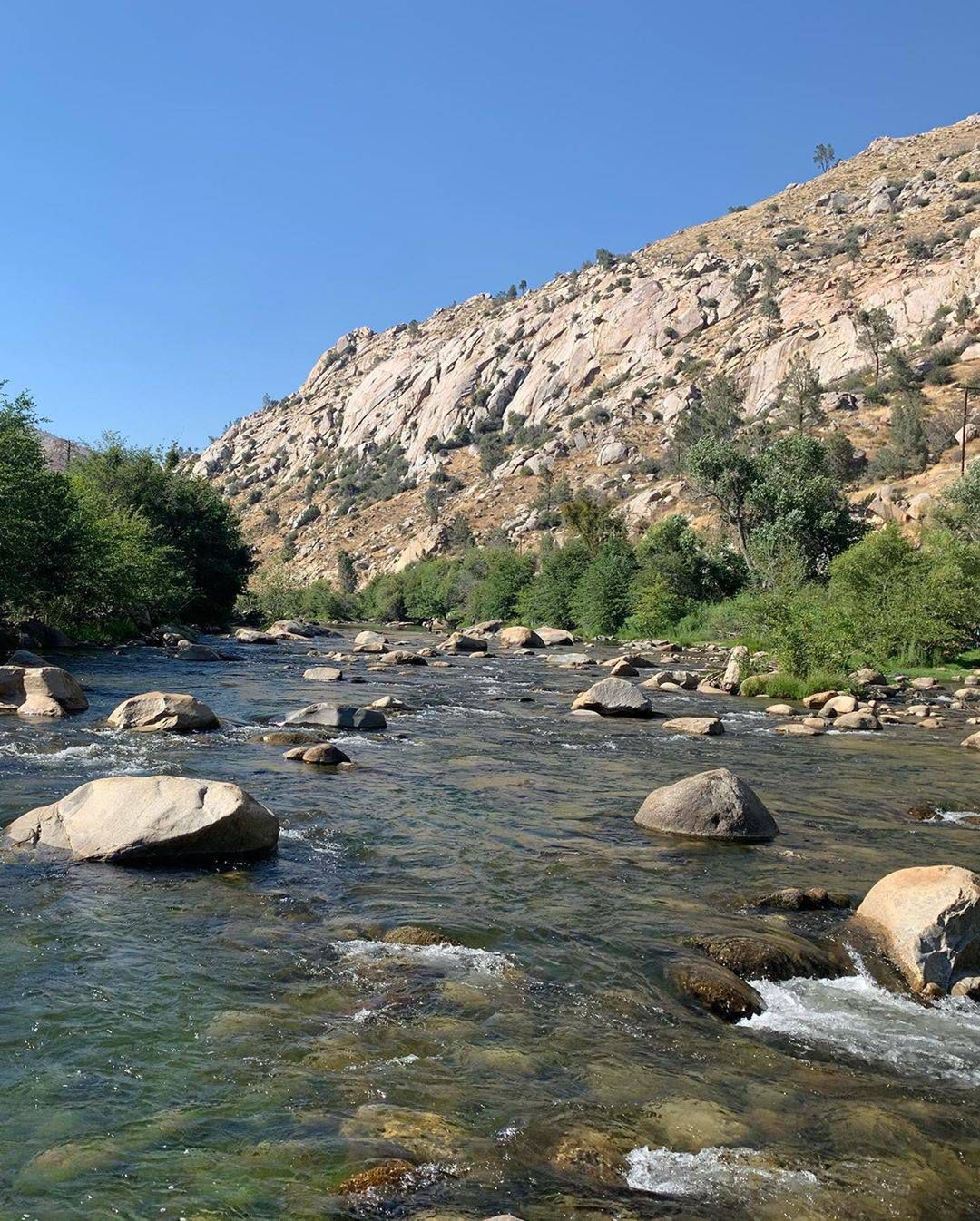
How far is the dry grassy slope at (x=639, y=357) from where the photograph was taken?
314ft

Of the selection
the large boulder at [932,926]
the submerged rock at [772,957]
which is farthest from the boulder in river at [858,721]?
the submerged rock at [772,957]

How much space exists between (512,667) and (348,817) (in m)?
27.5

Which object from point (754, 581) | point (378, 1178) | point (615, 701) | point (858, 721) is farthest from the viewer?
point (754, 581)

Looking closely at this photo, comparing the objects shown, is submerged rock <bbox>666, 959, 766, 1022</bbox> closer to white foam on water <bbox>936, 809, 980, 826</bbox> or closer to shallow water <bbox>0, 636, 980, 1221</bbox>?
shallow water <bbox>0, 636, 980, 1221</bbox>

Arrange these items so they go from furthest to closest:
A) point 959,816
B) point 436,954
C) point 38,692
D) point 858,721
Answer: point 858,721 < point 38,692 < point 959,816 < point 436,954

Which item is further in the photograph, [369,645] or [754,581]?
[754,581]

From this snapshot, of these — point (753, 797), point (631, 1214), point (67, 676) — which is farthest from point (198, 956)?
point (67, 676)

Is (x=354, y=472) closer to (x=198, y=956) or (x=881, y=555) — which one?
(x=881, y=555)

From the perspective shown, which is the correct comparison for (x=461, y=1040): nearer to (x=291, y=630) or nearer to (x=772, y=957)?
(x=772, y=957)

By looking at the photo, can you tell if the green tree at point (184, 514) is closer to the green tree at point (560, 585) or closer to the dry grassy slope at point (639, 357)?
the green tree at point (560, 585)

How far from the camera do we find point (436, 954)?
25.5 ft

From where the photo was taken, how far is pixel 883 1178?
4.91m

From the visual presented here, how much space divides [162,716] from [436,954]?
1268 centimetres

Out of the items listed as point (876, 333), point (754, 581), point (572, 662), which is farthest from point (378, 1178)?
point (876, 333)
